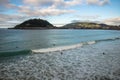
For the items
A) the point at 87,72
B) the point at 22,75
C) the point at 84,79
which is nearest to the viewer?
the point at 84,79

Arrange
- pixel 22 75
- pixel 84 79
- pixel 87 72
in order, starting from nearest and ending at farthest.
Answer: pixel 84 79 → pixel 22 75 → pixel 87 72

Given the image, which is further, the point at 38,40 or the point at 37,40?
the point at 38,40

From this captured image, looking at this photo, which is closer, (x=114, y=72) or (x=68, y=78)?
(x=68, y=78)

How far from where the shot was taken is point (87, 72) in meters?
11.3

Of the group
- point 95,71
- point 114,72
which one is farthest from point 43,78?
point 114,72

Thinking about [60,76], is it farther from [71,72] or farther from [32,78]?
[32,78]

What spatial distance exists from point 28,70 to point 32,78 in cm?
203

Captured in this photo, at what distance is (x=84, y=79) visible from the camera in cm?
974

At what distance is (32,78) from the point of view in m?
9.97

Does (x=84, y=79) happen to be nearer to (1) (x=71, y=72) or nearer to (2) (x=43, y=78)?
(1) (x=71, y=72)

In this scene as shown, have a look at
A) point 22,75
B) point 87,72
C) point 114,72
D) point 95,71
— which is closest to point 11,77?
point 22,75

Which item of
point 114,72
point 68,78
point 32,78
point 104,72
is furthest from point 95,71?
point 32,78

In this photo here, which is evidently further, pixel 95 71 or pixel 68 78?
pixel 95 71

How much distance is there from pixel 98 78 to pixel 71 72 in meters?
2.32
